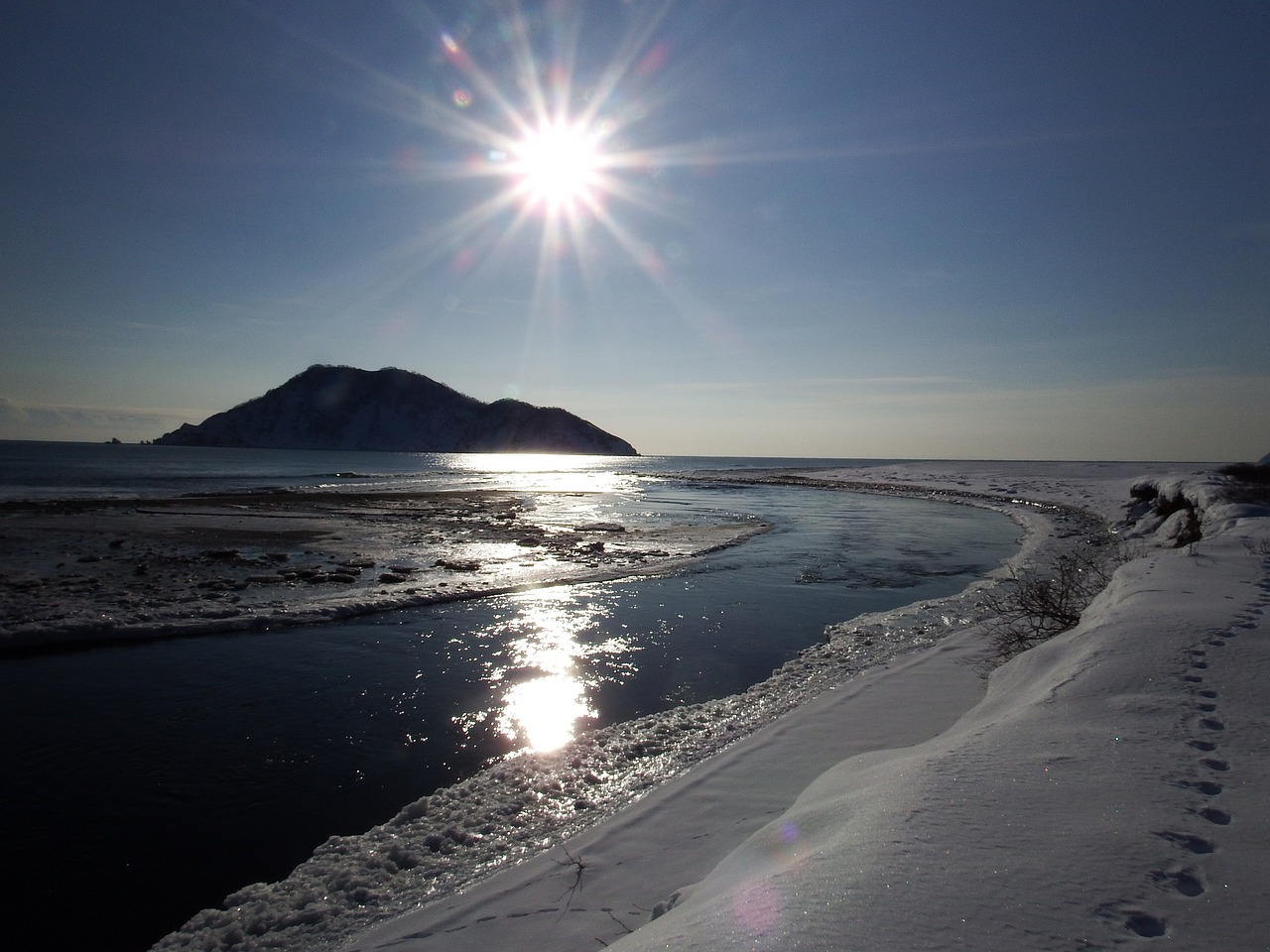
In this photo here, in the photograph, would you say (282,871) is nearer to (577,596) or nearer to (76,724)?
(76,724)

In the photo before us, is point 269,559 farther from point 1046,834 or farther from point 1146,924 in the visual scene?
point 1146,924

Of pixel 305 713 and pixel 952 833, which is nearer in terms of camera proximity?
pixel 952 833

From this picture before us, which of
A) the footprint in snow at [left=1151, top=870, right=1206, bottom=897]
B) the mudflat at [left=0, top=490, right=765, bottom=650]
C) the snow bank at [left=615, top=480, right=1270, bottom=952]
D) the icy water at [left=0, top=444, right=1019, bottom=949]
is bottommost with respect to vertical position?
the icy water at [left=0, top=444, right=1019, bottom=949]

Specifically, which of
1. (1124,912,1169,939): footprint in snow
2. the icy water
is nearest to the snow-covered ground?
(1124,912,1169,939): footprint in snow

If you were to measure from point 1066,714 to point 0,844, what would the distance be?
766 centimetres

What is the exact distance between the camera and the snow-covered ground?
7.94 ft

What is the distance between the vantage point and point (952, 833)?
9.92ft

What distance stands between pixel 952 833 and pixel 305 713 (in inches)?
262

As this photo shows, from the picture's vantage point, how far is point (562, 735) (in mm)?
6641

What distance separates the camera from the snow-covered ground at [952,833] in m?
2.42

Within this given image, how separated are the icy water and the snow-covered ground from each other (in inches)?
30.6

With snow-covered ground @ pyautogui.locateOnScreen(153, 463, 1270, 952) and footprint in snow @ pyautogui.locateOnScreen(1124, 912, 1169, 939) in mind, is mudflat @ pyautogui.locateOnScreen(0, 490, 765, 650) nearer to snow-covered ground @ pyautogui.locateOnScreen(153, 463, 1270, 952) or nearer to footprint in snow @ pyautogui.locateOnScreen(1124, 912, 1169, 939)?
snow-covered ground @ pyautogui.locateOnScreen(153, 463, 1270, 952)

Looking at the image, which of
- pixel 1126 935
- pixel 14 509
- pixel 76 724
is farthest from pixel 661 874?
pixel 14 509

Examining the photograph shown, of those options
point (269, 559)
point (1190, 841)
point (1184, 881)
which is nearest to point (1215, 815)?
point (1190, 841)
